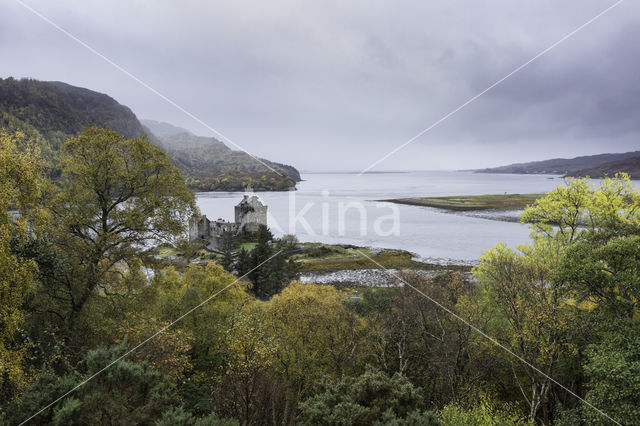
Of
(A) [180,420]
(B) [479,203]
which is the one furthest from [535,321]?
(B) [479,203]

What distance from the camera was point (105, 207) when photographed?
14.0 m

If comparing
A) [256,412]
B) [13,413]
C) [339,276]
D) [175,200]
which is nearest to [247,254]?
[339,276]

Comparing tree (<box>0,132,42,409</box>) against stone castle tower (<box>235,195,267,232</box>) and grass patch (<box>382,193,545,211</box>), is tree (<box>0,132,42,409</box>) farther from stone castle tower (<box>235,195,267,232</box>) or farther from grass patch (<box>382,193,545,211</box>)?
grass patch (<box>382,193,545,211</box>)

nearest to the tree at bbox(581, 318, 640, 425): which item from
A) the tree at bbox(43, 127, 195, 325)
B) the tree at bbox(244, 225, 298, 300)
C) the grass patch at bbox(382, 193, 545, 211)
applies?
the tree at bbox(43, 127, 195, 325)

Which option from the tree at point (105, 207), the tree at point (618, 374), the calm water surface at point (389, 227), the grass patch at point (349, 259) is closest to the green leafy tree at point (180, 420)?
the tree at point (105, 207)

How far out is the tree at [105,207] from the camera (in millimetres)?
13180

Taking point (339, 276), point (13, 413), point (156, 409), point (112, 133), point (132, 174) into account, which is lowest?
point (339, 276)

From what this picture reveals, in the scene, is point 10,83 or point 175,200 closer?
point 175,200

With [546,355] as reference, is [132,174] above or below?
above

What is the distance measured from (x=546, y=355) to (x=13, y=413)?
19.3 metres

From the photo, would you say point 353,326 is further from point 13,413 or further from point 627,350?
point 13,413

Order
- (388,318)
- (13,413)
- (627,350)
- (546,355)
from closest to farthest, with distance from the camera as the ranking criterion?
(13,413) → (627,350) → (546,355) → (388,318)

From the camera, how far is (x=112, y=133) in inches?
540

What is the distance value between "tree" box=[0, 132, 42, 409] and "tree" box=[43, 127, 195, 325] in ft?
7.83
